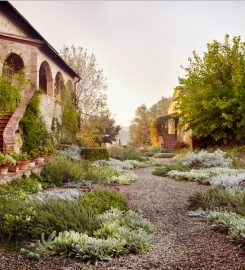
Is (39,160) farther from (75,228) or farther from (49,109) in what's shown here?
(75,228)

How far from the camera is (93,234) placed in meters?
4.50

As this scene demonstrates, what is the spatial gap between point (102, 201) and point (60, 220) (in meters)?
1.39

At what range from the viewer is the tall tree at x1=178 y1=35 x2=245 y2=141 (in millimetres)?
15516

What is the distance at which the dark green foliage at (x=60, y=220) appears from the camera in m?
4.52

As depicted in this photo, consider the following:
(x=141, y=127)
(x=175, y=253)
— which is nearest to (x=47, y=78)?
(x=175, y=253)

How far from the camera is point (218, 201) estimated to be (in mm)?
6047

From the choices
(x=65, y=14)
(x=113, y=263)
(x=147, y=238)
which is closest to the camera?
(x=113, y=263)

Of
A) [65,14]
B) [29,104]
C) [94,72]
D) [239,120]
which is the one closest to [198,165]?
[239,120]

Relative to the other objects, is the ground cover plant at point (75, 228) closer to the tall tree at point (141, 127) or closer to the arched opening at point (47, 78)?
the arched opening at point (47, 78)

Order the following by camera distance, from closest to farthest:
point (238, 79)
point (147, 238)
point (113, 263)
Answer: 1. point (113, 263)
2. point (147, 238)
3. point (238, 79)

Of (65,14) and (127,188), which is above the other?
(65,14)

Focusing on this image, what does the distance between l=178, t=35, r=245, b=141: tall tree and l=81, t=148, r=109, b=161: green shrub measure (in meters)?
5.04

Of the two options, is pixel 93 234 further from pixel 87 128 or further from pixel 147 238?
pixel 87 128

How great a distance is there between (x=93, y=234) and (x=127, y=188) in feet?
14.2
